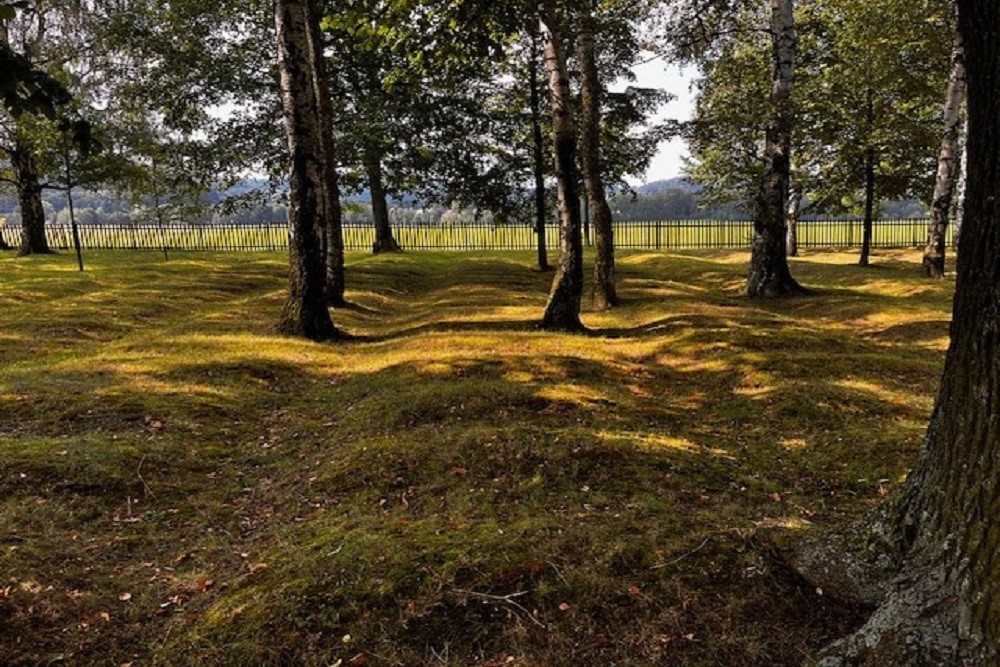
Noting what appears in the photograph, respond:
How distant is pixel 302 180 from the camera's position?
10.9 metres

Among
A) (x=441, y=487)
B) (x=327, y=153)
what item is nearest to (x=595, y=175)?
(x=327, y=153)

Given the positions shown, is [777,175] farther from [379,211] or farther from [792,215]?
[379,211]

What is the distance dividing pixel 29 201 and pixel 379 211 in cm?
1346

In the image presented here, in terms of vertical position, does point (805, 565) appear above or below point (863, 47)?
below

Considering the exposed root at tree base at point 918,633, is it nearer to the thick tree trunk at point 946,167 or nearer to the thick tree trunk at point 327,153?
the thick tree trunk at point 327,153

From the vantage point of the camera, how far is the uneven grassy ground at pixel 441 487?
335cm

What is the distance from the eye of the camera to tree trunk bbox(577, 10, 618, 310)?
14.1m

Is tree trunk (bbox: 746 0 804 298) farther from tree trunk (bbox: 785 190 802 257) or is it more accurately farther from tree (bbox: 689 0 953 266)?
tree trunk (bbox: 785 190 802 257)

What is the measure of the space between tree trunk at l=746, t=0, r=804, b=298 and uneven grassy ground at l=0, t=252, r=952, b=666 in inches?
Answer: 163

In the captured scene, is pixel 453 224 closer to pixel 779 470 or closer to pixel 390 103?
pixel 390 103

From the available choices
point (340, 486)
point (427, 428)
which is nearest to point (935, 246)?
point (427, 428)

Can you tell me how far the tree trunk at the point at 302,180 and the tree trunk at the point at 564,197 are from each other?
3.92 m

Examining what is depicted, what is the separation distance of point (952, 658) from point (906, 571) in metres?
0.53

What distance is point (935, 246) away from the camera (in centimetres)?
1838
